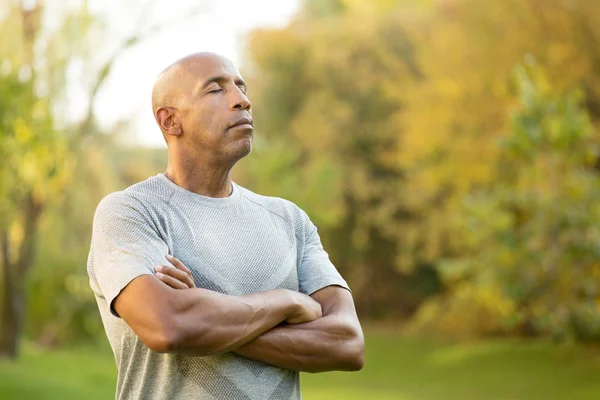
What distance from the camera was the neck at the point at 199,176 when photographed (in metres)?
2.21

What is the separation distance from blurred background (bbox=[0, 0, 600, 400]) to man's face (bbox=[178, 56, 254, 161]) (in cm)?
799

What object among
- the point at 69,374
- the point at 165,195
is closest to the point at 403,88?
the point at 69,374

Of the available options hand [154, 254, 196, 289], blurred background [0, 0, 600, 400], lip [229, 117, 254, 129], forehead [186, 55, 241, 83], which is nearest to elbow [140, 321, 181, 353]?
hand [154, 254, 196, 289]

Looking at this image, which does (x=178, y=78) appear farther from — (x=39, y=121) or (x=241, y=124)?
(x=39, y=121)

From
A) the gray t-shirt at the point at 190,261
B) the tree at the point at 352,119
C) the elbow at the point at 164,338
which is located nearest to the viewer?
the elbow at the point at 164,338

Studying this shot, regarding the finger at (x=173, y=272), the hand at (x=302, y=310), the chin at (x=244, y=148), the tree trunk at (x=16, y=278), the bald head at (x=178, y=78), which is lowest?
the hand at (x=302, y=310)

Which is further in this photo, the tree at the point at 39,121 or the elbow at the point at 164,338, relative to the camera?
the tree at the point at 39,121

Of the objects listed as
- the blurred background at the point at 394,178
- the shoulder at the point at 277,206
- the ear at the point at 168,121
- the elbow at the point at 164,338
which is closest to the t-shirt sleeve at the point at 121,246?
the elbow at the point at 164,338

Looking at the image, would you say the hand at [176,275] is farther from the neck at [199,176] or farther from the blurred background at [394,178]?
the blurred background at [394,178]

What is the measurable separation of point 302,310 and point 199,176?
42 cm

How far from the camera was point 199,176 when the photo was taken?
2217mm

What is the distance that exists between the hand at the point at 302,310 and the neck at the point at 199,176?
1.10ft

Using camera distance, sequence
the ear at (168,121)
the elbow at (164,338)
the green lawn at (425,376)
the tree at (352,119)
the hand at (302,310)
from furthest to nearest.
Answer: the tree at (352,119) < the green lawn at (425,376) < the ear at (168,121) < the hand at (302,310) < the elbow at (164,338)

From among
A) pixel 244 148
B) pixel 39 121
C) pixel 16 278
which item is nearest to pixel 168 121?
pixel 244 148
